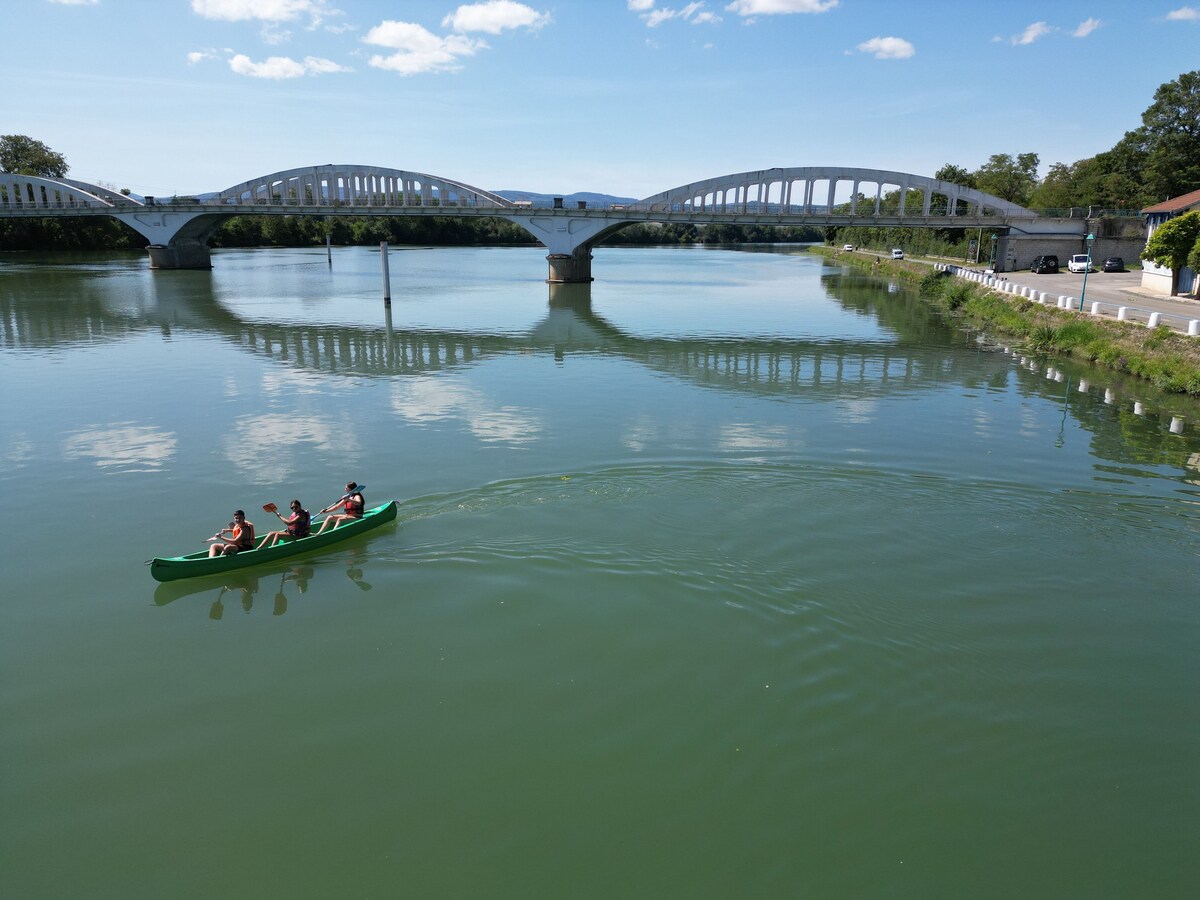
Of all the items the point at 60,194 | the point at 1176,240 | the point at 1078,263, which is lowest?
the point at 1078,263

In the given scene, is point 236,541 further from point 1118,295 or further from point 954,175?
point 954,175

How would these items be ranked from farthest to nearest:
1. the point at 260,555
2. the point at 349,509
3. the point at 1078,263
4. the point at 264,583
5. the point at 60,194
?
the point at 60,194 < the point at 1078,263 < the point at 349,509 < the point at 260,555 < the point at 264,583

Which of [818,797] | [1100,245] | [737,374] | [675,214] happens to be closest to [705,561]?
[818,797]

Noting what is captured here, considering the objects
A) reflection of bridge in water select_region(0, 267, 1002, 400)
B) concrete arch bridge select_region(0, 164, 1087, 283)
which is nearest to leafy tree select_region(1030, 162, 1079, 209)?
concrete arch bridge select_region(0, 164, 1087, 283)

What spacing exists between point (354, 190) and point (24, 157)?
5634 centimetres

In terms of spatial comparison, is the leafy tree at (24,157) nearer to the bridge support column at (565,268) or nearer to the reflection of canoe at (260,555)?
the bridge support column at (565,268)

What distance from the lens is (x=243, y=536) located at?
1164cm

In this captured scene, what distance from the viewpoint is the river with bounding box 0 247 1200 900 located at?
7.03 metres

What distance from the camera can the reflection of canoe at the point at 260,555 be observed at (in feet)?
36.8

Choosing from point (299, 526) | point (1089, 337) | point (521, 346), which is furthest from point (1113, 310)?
point (299, 526)

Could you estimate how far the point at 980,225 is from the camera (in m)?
56.3

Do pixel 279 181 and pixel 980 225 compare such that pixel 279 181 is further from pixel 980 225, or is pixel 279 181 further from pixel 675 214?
pixel 980 225

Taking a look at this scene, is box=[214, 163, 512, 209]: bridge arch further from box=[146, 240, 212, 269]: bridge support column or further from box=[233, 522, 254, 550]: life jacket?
box=[233, 522, 254, 550]: life jacket

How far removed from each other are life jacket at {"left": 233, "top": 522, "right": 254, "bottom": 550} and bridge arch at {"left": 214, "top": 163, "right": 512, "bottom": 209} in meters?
58.1
